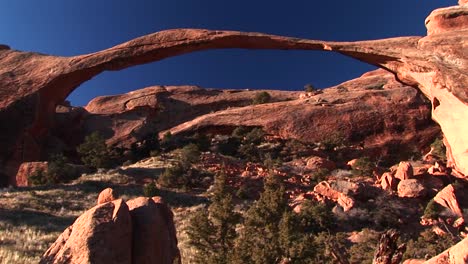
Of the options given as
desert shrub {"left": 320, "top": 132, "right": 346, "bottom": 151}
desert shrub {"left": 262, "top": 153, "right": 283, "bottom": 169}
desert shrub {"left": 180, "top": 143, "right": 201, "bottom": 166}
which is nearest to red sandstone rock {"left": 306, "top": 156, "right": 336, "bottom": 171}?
desert shrub {"left": 262, "top": 153, "right": 283, "bottom": 169}

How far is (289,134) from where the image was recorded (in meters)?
39.5

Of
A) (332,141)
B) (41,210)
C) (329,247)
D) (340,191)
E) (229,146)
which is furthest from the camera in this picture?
(332,141)

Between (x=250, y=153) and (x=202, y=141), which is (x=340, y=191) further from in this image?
(x=202, y=141)

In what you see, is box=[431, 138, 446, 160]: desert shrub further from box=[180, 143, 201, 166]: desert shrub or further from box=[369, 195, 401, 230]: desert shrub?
box=[180, 143, 201, 166]: desert shrub

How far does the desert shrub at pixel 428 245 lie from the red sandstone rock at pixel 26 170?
20524 millimetres

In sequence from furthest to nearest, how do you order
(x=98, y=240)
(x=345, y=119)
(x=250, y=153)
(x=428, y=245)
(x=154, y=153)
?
(x=345, y=119), (x=250, y=153), (x=154, y=153), (x=428, y=245), (x=98, y=240)

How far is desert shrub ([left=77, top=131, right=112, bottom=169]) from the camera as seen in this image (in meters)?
34.4

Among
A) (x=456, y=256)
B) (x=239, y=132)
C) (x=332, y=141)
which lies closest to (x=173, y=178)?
(x=239, y=132)

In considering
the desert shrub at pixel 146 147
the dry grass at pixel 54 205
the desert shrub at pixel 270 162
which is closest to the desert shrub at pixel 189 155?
the dry grass at pixel 54 205

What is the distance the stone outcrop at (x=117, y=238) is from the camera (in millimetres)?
7926

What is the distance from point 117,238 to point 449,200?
825 inches

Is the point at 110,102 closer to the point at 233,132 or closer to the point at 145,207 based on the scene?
the point at 233,132

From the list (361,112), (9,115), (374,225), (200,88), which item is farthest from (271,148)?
(9,115)

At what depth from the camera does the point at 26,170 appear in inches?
1120
